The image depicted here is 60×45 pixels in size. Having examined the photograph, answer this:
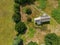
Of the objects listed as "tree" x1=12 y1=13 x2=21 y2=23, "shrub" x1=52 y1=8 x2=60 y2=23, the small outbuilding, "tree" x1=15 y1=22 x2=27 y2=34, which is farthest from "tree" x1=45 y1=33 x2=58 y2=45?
"tree" x1=12 y1=13 x2=21 y2=23

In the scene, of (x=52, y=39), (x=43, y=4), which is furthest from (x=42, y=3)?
(x=52, y=39)

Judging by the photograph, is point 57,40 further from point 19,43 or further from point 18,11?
point 18,11

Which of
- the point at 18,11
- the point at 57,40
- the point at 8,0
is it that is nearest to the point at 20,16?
the point at 18,11

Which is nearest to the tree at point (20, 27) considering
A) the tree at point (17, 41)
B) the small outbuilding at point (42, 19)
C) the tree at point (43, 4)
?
the tree at point (17, 41)

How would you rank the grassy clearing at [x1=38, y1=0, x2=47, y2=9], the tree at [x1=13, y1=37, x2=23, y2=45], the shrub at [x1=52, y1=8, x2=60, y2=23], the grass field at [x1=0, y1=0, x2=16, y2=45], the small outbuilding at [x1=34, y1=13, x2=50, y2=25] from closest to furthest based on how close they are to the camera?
the tree at [x1=13, y1=37, x2=23, y2=45] < the shrub at [x1=52, y1=8, x2=60, y2=23] < the grass field at [x1=0, y1=0, x2=16, y2=45] < the small outbuilding at [x1=34, y1=13, x2=50, y2=25] < the grassy clearing at [x1=38, y1=0, x2=47, y2=9]

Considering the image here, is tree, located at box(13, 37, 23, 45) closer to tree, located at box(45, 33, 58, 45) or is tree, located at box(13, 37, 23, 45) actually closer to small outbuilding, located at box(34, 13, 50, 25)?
tree, located at box(45, 33, 58, 45)

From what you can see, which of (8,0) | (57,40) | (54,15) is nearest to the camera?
(57,40)

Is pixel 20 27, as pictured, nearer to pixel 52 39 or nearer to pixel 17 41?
pixel 17 41

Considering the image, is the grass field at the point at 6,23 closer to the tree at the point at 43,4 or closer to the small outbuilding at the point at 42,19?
the small outbuilding at the point at 42,19
